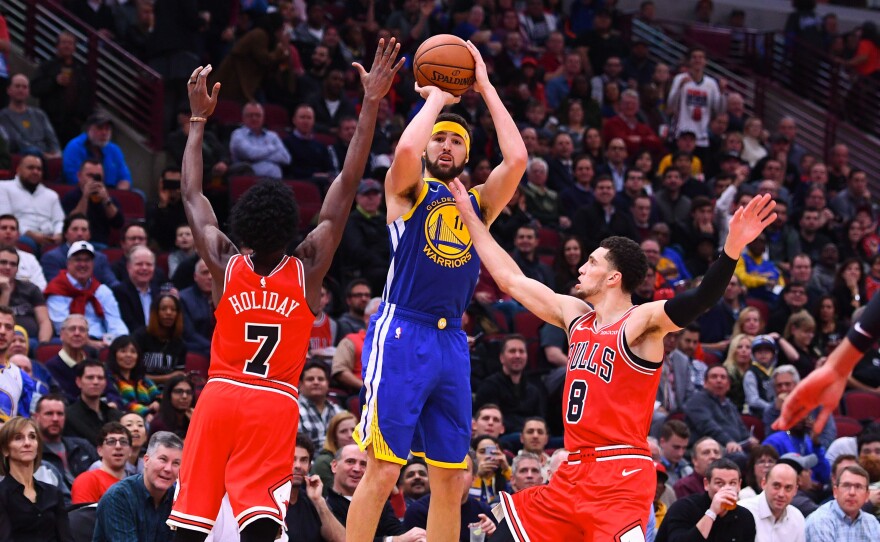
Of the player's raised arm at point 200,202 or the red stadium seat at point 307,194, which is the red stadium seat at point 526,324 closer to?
the red stadium seat at point 307,194

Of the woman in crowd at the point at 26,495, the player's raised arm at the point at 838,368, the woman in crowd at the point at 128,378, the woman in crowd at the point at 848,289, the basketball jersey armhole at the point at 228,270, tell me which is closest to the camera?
the player's raised arm at the point at 838,368

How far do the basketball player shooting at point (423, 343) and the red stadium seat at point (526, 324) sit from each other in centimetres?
676

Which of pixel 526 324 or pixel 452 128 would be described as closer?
pixel 452 128

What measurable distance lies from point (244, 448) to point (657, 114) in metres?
15.1

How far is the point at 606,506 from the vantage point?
6.91 meters

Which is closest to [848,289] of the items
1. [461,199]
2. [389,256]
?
[389,256]

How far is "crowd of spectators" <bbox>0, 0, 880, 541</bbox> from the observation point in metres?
10.3

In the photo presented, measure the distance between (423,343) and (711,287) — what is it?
5.98 feet

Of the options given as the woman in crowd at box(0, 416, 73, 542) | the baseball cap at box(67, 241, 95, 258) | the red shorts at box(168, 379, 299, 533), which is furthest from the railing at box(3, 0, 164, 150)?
the red shorts at box(168, 379, 299, 533)

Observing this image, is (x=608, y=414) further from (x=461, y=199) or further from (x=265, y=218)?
(x=265, y=218)

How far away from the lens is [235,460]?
6.61 metres

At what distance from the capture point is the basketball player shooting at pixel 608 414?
6922mm

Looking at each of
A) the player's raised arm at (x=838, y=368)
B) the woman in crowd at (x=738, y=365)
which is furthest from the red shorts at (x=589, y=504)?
the woman in crowd at (x=738, y=365)

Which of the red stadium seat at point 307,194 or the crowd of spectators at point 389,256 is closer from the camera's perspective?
the crowd of spectators at point 389,256
